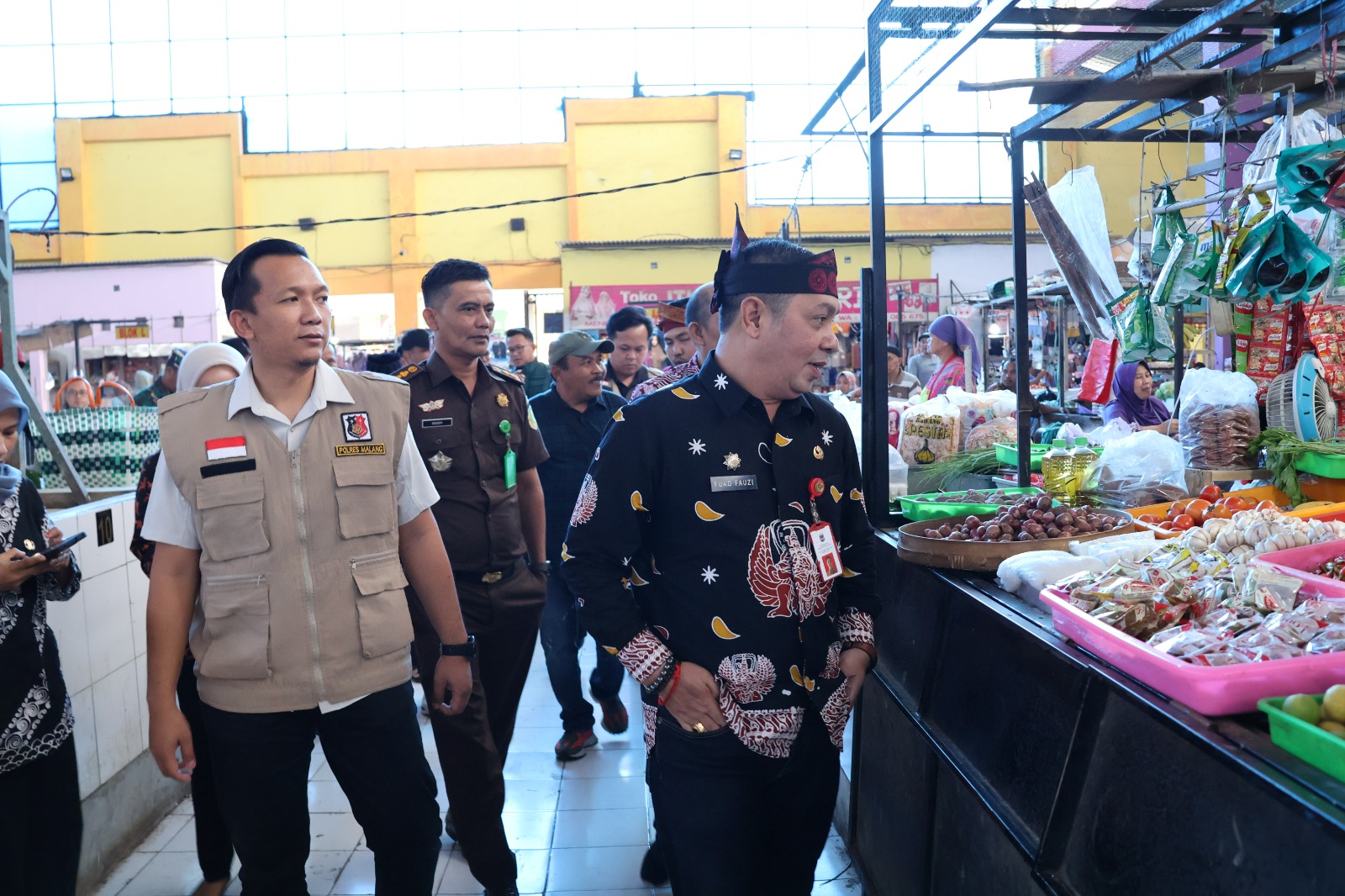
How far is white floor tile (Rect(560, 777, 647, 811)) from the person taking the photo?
4004 mm

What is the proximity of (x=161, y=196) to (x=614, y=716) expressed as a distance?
2331cm

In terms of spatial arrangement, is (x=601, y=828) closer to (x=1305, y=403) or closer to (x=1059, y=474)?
(x=1059, y=474)

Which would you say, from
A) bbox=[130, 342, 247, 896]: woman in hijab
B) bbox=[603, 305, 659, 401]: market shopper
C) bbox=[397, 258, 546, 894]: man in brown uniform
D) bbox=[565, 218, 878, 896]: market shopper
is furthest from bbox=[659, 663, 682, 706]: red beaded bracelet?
bbox=[603, 305, 659, 401]: market shopper

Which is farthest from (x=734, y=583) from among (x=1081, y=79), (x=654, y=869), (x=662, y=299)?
(x=662, y=299)

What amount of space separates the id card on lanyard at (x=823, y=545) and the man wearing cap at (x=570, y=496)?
2.51 metres

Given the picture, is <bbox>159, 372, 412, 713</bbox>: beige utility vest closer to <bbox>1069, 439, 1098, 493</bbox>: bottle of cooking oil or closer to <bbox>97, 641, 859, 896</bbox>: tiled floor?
<bbox>97, 641, 859, 896</bbox>: tiled floor

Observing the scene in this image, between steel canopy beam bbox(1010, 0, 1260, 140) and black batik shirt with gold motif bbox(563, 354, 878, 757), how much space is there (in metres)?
1.50

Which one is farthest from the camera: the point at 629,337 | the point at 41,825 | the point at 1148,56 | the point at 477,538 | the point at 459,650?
the point at 629,337

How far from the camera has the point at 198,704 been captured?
10.0 feet

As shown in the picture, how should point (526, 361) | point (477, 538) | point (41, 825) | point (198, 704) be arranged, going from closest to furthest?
point (41, 825) < point (198, 704) < point (477, 538) < point (526, 361)

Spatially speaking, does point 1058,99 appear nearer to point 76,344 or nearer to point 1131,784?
point 1131,784

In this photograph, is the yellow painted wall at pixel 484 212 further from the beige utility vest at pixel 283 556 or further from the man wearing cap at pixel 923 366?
the beige utility vest at pixel 283 556

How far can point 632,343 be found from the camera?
18.2ft

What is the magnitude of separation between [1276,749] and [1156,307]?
8.96 ft
